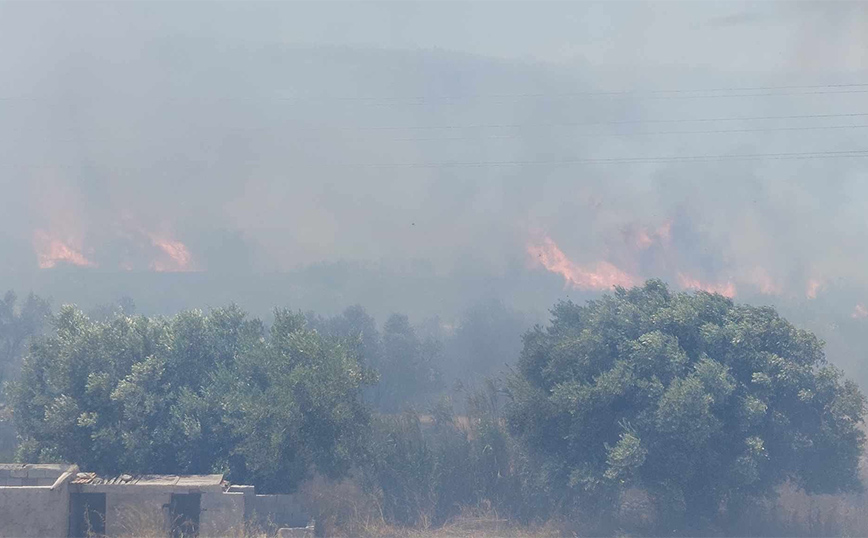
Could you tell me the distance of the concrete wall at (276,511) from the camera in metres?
22.4

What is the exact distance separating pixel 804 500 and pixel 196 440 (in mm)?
22425

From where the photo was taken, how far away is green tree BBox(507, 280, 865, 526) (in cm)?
2406

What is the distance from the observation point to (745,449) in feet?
79.4

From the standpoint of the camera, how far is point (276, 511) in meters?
22.9

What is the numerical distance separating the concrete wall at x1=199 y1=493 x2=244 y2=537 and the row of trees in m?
1.94

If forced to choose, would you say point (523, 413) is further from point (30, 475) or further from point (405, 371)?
point (405, 371)

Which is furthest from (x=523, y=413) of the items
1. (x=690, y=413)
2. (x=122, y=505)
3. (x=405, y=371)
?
(x=405, y=371)

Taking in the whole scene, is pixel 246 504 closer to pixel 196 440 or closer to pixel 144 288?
pixel 196 440

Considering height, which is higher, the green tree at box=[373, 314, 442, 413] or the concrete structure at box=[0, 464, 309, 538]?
the green tree at box=[373, 314, 442, 413]

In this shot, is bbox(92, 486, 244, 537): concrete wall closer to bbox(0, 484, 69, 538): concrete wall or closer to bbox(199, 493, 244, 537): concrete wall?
bbox(199, 493, 244, 537): concrete wall

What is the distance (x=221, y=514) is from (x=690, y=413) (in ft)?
49.1

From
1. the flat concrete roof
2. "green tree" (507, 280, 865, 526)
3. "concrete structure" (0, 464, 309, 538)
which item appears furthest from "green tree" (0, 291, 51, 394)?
"green tree" (507, 280, 865, 526)

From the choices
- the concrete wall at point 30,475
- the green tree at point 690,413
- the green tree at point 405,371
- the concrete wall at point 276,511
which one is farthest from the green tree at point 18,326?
the green tree at point 690,413

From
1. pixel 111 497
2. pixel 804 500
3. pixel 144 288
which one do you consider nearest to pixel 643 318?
pixel 804 500
